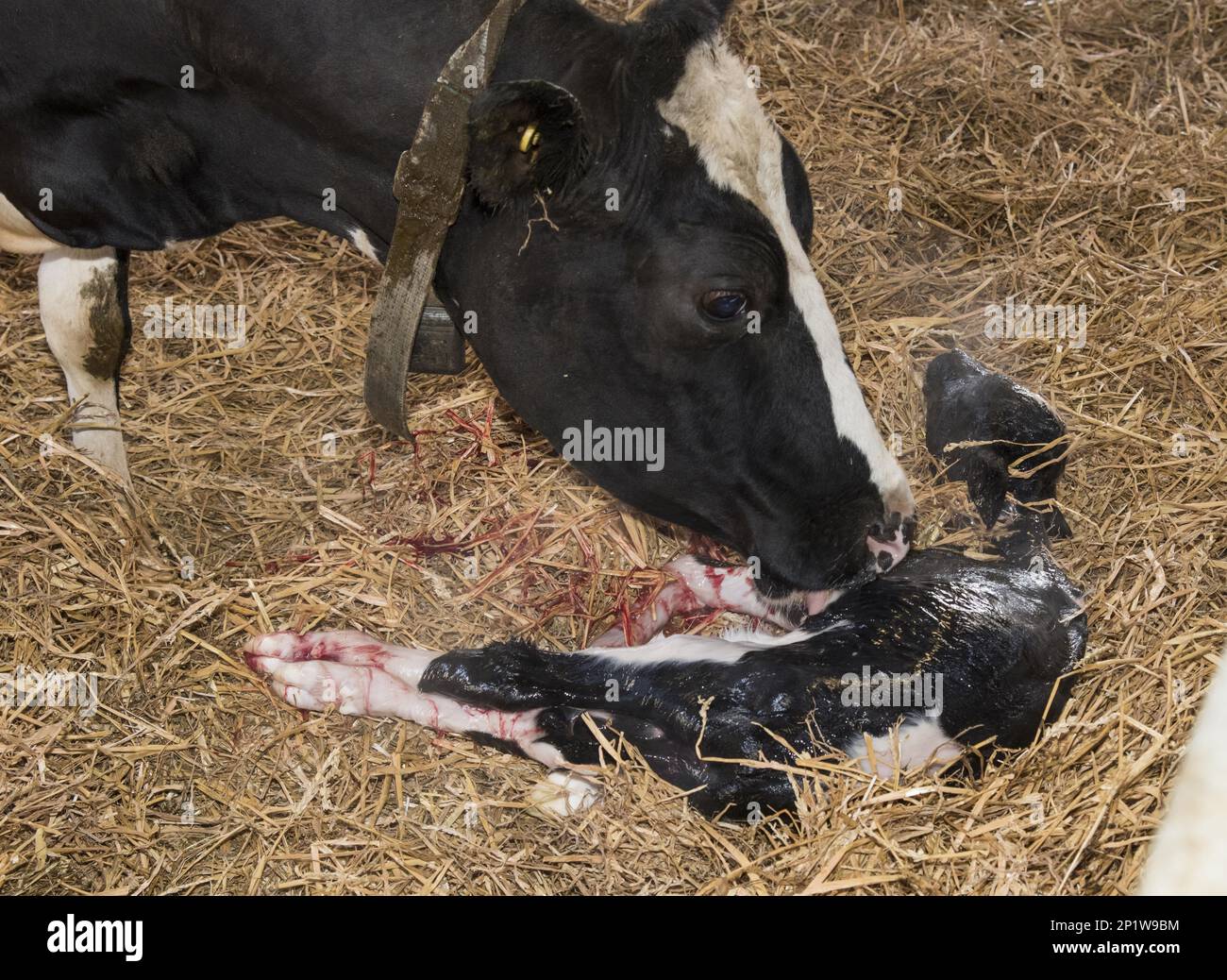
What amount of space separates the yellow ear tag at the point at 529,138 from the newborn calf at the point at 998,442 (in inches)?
71.9

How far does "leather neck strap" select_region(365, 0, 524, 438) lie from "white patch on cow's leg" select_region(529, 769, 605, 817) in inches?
46.3

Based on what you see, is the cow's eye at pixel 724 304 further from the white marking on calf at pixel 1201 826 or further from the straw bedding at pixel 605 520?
the white marking on calf at pixel 1201 826

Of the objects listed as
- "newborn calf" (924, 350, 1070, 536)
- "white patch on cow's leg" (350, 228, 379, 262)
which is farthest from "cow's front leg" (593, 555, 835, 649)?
"white patch on cow's leg" (350, 228, 379, 262)

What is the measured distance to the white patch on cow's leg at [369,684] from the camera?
132 inches

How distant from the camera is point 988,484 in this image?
153 inches

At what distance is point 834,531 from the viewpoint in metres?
3.09

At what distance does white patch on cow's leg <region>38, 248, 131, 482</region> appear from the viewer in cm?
393

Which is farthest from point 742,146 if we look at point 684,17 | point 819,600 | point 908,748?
point 908,748

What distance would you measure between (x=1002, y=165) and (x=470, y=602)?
3.11 meters

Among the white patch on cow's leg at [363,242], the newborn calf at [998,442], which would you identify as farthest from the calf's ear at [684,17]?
the newborn calf at [998,442]

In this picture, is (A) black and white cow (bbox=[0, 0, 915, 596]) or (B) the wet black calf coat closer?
(A) black and white cow (bbox=[0, 0, 915, 596])

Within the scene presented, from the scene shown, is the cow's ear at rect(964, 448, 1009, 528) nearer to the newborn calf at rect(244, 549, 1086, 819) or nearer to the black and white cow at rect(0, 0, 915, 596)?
the newborn calf at rect(244, 549, 1086, 819)

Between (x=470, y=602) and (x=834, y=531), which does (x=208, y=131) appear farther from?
(x=834, y=531)

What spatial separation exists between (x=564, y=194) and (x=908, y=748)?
63.3 inches
